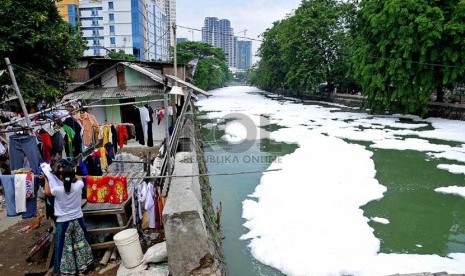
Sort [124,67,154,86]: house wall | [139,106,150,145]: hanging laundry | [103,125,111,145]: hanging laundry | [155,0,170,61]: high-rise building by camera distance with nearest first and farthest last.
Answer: [103,125,111,145]: hanging laundry
[139,106,150,145]: hanging laundry
[124,67,154,86]: house wall
[155,0,170,61]: high-rise building

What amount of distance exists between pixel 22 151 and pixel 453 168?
44.1 feet

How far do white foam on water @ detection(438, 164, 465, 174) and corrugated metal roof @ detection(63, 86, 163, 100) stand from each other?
36.9ft

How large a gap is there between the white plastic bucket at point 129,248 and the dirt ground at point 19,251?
0.42 m

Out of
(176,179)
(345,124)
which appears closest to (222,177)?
(176,179)

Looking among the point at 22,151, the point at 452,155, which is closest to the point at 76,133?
the point at 22,151

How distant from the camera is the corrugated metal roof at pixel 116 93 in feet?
42.3

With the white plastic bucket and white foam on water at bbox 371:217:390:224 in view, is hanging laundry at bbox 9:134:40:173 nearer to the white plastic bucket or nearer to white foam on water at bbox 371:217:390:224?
the white plastic bucket

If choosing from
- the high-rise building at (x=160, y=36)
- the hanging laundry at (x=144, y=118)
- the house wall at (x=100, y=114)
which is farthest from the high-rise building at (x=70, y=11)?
the hanging laundry at (x=144, y=118)

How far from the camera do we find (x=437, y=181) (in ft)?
37.1

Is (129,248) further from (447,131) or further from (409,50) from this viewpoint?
(409,50)

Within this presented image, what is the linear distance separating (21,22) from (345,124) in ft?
65.3

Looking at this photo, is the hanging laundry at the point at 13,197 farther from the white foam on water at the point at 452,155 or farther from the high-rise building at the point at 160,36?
the high-rise building at the point at 160,36

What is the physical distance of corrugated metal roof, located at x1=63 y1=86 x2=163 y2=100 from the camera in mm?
12889

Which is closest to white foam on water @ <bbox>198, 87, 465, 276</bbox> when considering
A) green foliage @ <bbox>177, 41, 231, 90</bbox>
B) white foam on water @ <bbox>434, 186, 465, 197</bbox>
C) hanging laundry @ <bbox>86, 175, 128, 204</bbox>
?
white foam on water @ <bbox>434, 186, 465, 197</bbox>
